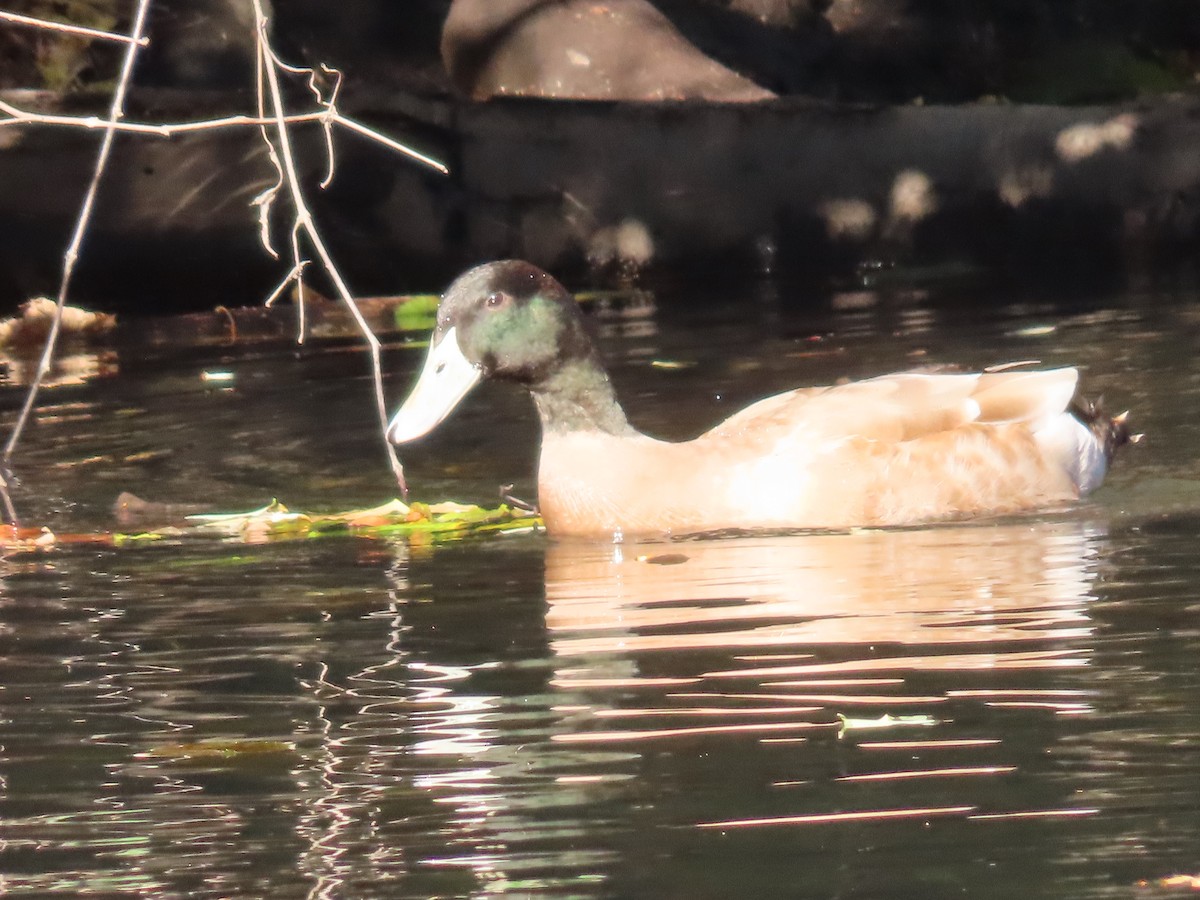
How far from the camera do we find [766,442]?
7578 mm

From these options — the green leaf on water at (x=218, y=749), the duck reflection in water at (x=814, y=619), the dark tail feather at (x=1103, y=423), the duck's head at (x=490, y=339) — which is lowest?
the green leaf on water at (x=218, y=749)

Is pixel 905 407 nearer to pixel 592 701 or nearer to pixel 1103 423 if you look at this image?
pixel 1103 423

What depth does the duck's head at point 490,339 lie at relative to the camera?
7863 mm

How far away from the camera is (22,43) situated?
1759 centimetres

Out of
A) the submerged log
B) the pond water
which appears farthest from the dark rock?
the pond water

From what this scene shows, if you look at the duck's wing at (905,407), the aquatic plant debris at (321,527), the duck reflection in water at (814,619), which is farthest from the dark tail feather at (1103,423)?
the aquatic plant debris at (321,527)

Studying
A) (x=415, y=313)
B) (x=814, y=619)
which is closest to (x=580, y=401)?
(x=814, y=619)

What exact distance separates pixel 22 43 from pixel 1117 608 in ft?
44.5

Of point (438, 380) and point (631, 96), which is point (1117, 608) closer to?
point (438, 380)

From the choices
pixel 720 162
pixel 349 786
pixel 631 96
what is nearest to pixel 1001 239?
pixel 720 162

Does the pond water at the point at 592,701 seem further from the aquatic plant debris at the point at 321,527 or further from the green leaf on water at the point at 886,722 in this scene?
the aquatic plant debris at the point at 321,527

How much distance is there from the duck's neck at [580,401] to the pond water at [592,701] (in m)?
0.45

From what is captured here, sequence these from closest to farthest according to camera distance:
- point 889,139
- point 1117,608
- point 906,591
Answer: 1. point 1117,608
2. point 906,591
3. point 889,139

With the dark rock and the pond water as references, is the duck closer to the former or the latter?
the pond water
